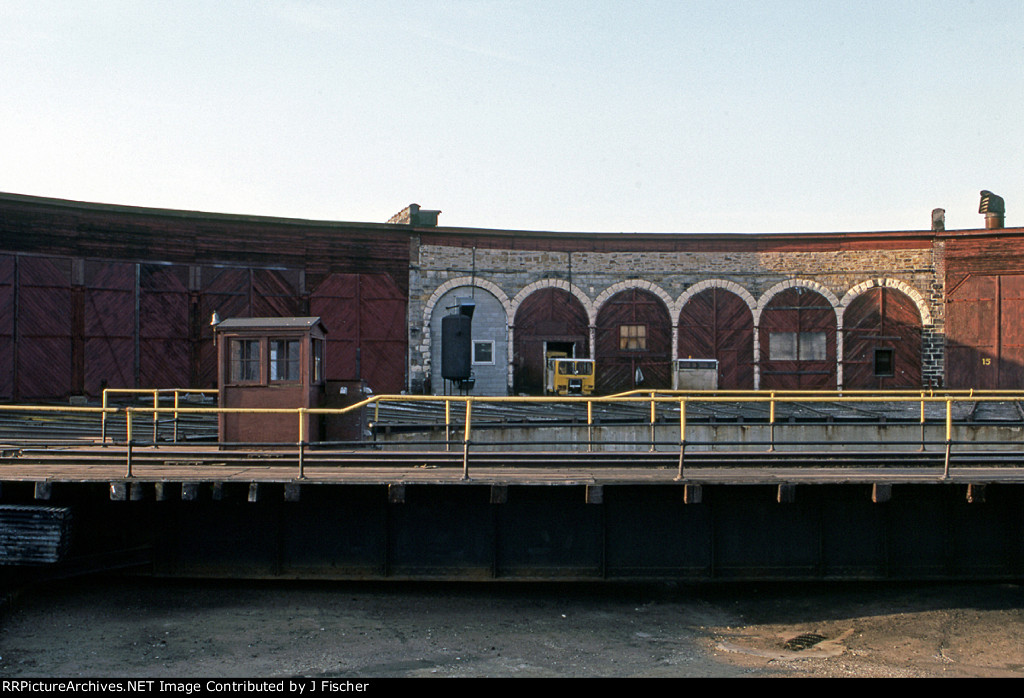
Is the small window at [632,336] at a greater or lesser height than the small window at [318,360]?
greater

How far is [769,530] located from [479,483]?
13.0ft

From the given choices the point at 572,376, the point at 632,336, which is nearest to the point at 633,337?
the point at 632,336

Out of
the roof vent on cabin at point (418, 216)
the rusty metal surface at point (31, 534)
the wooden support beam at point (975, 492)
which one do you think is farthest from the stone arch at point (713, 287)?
the rusty metal surface at point (31, 534)

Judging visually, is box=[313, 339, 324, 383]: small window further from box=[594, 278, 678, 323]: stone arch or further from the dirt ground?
box=[594, 278, 678, 323]: stone arch

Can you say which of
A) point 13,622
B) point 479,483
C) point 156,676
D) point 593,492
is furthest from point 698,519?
point 13,622

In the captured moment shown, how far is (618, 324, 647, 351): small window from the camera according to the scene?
27594mm

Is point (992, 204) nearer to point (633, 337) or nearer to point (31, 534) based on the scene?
point (633, 337)

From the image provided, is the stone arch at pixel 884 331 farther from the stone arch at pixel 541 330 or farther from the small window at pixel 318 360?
the small window at pixel 318 360

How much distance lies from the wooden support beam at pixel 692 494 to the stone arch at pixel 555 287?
1819 centimetres

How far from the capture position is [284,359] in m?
11.3

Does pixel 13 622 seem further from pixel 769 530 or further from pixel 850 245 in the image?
pixel 850 245

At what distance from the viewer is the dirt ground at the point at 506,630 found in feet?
26.3

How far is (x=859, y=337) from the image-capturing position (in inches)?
1082

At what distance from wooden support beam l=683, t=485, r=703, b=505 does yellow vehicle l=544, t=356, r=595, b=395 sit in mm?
16579
